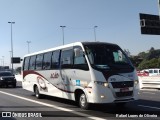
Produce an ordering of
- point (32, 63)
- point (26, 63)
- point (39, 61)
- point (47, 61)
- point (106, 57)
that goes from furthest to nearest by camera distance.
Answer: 1. point (26, 63)
2. point (32, 63)
3. point (39, 61)
4. point (47, 61)
5. point (106, 57)

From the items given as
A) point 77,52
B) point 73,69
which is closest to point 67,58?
point 73,69

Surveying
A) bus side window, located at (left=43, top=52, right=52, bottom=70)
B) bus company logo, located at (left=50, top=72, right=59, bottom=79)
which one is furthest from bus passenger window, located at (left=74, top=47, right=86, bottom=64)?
bus side window, located at (left=43, top=52, right=52, bottom=70)

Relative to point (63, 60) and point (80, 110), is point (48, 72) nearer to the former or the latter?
point (63, 60)

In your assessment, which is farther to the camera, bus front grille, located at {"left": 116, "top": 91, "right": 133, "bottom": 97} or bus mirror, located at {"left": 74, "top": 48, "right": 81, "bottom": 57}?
bus mirror, located at {"left": 74, "top": 48, "right": 81, "bottom": 57}

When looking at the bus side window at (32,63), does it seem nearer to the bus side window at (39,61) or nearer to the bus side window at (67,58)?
the bus side window at (39,61)

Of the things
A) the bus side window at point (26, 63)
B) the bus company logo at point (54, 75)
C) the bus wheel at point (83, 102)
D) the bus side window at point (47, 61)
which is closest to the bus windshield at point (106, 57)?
the bus wheel at point (83, 102)

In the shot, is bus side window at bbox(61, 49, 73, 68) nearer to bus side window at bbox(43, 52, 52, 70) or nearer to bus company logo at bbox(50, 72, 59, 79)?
bus company logo at bbox(50, 72, 59, 79)

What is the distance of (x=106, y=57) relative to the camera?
44.0ft

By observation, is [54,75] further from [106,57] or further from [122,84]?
[122,84]

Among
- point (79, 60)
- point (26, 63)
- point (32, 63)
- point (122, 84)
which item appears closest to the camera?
point (122, 84)

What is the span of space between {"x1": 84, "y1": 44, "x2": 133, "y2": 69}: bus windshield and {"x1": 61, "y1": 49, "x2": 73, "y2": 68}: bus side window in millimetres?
1326

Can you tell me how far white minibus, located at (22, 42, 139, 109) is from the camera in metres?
12.6

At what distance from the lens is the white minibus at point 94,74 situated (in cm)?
1262

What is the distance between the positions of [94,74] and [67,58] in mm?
2713
